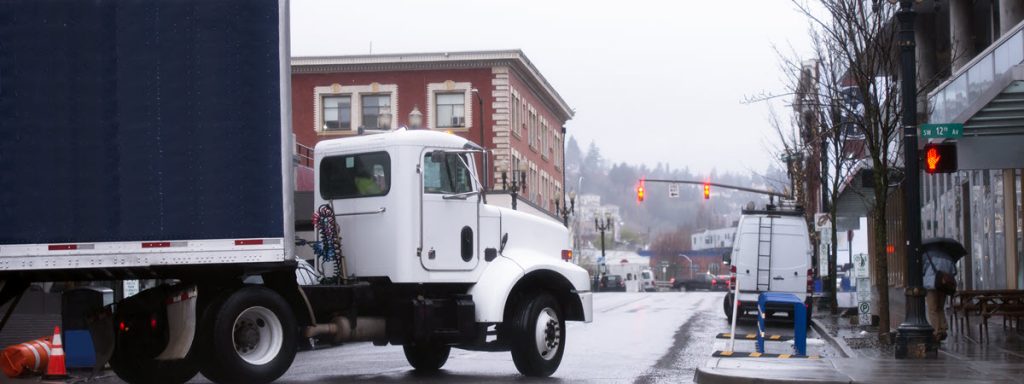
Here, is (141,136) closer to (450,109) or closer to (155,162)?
(155,162)

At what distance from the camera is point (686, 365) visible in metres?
17.4

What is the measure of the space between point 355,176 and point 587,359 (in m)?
5.01

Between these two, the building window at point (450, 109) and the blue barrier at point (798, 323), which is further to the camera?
the building window at point (450, 109)

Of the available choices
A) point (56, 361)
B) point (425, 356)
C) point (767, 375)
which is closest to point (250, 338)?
point (56, 361)

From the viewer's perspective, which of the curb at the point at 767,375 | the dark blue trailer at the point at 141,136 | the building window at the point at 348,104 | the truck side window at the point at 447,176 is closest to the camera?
the dark blue trailer at the point at 141,136

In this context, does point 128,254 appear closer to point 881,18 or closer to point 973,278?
point 881,18

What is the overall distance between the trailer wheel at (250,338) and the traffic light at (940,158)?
9.41m

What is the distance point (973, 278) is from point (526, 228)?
2172cm

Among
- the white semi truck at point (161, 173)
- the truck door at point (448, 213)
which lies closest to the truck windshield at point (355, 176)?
the truck door at point (448, 213)

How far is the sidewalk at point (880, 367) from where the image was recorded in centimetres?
1399

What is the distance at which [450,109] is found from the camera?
194 feet

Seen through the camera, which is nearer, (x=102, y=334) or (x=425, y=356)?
(x=102, y=334)

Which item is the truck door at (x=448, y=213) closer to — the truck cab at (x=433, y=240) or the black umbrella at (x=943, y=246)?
the truck cab at (x=433, y=240)

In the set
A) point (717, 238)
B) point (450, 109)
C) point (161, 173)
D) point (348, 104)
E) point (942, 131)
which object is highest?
point (348, 104)
